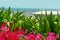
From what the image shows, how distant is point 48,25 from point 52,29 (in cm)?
12

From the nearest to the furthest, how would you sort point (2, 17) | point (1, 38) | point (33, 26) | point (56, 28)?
point (1, 38) → point (56, 28) → point (33, 26) → point (2, 17)

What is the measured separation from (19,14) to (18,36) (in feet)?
8.18

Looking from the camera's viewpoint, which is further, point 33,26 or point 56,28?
point 33,26

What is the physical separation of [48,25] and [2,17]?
157cm

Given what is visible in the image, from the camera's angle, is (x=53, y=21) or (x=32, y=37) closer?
(x=32, y=37)

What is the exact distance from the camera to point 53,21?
4676 mm

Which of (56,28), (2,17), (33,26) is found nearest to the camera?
(56,28)

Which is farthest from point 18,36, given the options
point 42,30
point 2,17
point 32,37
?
point 2,17

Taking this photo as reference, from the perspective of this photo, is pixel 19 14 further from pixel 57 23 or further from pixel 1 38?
pixel 1 38

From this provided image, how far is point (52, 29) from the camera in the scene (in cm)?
463

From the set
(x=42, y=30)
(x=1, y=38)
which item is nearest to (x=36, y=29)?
(x=42, y=30)

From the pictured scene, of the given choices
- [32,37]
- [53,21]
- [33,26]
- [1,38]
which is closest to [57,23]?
[53,21]

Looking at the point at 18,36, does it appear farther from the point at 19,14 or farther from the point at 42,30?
the point at 19,14

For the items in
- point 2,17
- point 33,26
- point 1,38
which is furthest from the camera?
point 2,17
